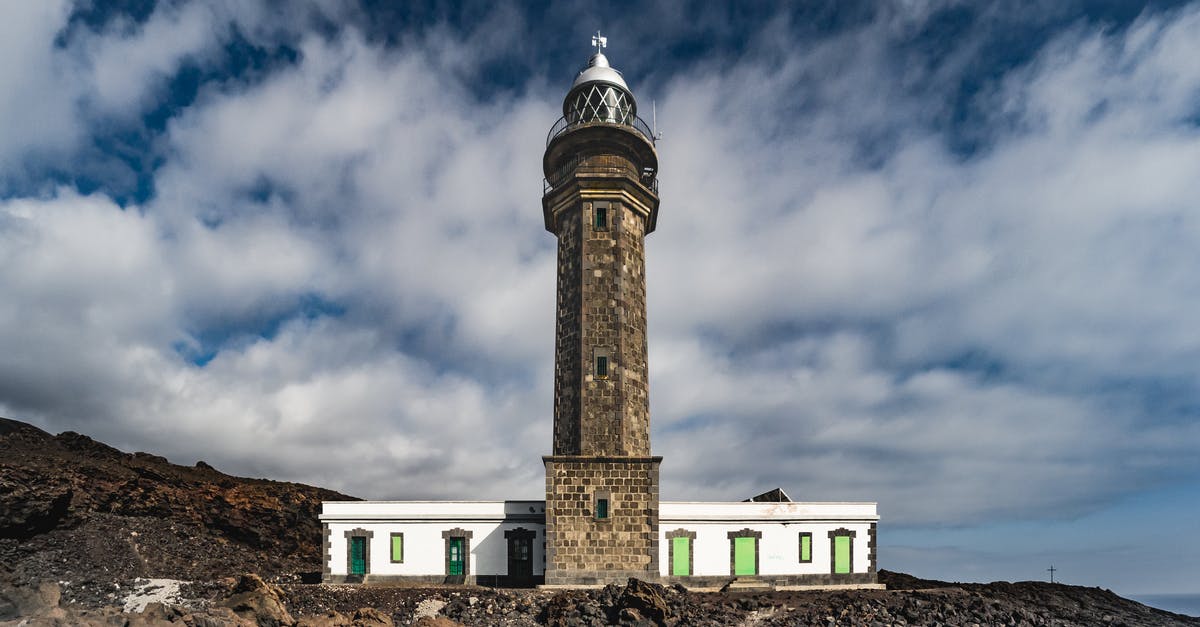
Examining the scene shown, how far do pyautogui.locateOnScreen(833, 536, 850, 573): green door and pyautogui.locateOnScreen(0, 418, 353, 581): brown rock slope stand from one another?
21.6 metres

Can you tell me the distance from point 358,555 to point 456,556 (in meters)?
3.16

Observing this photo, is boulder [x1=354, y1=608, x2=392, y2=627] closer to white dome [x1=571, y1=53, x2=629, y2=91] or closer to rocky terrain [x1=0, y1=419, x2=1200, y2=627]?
rocky terrain [x1=0, y1=419, x2=1200, y2=627]

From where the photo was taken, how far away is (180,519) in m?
34.6

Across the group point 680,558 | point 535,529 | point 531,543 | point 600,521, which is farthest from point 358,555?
point 680,558

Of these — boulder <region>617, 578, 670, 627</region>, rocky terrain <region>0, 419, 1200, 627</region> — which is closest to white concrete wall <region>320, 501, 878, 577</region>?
rocky terrain <region>0, 419, 1200, 627</region>

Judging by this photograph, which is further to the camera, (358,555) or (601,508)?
(358,555)

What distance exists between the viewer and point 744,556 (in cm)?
2536

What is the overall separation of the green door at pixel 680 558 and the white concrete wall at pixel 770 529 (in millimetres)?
173

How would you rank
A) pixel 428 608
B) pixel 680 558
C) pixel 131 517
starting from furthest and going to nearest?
pixel 131 517
pixel 680 558
pixel 428 608

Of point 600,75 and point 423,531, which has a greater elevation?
point 600,75

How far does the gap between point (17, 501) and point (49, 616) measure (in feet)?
49.0

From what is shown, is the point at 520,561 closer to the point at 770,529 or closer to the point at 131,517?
the point at 770,529

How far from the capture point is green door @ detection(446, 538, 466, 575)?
24641mm

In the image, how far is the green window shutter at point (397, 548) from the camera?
24.6m
